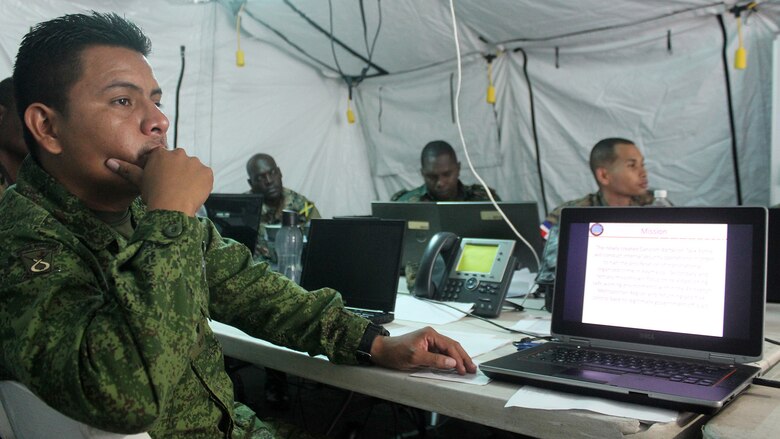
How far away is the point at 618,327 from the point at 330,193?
402cm

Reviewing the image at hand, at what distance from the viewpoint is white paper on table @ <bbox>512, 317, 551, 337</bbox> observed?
145 cm

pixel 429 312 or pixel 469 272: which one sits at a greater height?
pixel 469 272

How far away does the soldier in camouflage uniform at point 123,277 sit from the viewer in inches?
29.7

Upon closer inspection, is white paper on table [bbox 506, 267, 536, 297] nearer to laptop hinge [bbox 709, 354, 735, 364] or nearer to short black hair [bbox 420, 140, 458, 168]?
laptop hinge [bbox 709, 354, 735, 364]

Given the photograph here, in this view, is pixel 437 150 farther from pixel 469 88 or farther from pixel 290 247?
pixel 290 247

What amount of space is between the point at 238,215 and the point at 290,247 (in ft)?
0.84

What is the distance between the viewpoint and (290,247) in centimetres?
233

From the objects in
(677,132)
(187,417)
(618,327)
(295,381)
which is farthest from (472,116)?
(187,417)

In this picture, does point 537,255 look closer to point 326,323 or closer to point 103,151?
point 326,323

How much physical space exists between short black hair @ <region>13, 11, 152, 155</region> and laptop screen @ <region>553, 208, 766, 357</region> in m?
0.97

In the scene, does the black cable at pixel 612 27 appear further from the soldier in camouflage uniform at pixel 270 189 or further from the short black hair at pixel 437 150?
the soldier in camouflage uniform at pixel 270 189

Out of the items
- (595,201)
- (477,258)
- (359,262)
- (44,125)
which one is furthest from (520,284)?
(44,125)

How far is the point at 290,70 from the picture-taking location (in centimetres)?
466

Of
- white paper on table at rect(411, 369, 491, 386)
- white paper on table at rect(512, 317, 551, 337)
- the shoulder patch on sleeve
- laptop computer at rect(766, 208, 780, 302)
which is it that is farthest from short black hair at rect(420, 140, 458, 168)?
the shoulder patch on sleeve
